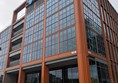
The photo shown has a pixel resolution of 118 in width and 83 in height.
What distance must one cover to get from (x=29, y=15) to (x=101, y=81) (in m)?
27.6

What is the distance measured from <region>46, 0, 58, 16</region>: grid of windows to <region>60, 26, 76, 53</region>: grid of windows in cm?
740

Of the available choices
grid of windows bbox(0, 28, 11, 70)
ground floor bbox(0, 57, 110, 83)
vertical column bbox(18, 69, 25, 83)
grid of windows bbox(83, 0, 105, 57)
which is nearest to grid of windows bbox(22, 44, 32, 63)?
ground floor bbox(0, 57, 110, 83)

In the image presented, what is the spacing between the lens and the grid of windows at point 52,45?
32875 mm

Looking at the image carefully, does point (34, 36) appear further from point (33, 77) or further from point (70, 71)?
point (70, 71)

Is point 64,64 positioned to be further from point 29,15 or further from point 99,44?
point 29,15

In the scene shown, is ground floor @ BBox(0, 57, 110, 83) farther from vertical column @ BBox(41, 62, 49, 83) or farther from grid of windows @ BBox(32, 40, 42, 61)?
grid of windows @ BBox(32, 40, 42, 61)

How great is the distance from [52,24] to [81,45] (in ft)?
35.1

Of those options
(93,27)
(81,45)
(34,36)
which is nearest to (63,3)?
(93,27)

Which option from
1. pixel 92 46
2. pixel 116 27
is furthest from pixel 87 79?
pixel 116 27

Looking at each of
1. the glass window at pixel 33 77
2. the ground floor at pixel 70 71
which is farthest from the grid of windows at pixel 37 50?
the glass window at pixel 33 77

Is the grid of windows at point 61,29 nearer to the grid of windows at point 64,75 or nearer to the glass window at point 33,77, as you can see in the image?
the grid of windows at point 64,75

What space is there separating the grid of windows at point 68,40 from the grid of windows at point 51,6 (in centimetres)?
740

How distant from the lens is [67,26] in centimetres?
3177

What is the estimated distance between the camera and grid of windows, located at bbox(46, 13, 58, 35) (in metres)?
34.9
